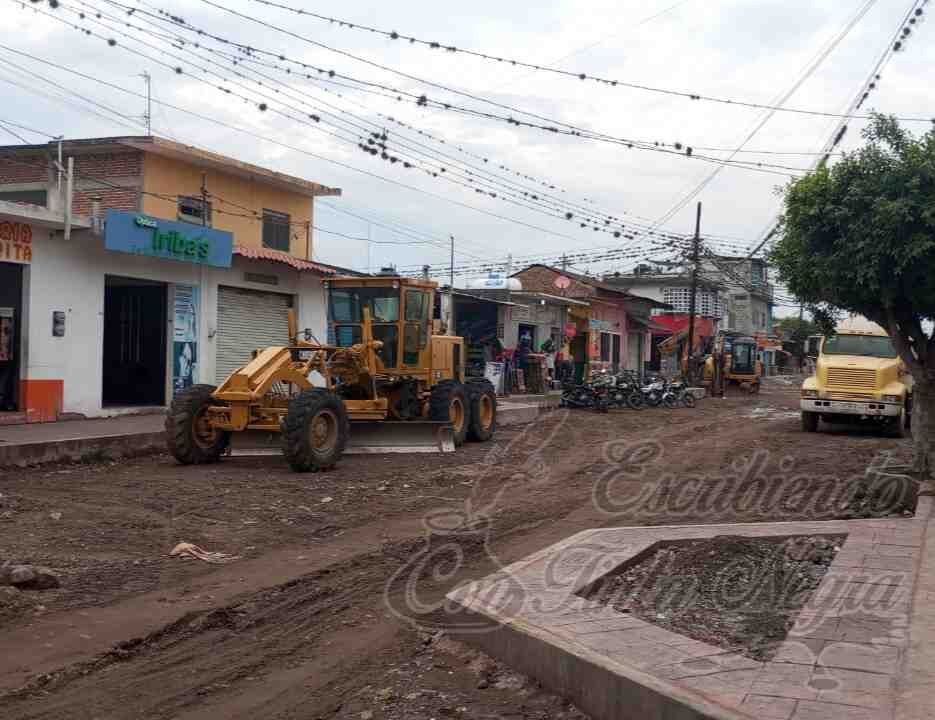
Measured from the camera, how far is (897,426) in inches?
772

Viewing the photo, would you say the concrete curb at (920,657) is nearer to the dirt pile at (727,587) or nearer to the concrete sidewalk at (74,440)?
the dirt pile at (727,587)

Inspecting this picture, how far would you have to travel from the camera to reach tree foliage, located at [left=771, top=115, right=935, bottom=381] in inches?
418

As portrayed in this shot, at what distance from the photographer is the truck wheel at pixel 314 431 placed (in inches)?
493

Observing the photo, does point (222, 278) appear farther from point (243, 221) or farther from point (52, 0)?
point (52, 0)

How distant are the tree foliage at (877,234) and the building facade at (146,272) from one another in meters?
12.5

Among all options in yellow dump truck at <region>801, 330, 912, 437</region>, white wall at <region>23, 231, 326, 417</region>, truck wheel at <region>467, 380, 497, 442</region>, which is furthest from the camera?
yellow dump truck at <region>801, 330, 912, 437</region>

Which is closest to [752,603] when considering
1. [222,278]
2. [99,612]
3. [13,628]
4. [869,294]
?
[99,612]

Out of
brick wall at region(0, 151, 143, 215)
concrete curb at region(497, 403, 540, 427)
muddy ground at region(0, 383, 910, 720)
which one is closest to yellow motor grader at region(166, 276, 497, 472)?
muddy ground at region(0, 383, 910, 720)

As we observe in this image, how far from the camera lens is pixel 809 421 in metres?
20.5

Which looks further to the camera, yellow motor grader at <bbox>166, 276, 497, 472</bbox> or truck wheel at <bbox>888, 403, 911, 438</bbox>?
truck wheel at <bbox>888, 403, 911, 438</bbox>

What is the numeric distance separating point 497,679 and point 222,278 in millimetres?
18228

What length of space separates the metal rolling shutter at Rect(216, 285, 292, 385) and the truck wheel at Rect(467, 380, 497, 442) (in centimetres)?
604

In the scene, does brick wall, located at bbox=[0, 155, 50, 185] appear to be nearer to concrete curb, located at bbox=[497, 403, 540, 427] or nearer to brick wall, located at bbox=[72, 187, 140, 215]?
brick wall, located at bbox=[72, 187, 140, 215]

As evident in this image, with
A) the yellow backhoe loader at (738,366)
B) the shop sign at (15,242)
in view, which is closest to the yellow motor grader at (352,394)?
the shop sign at (15,242)
